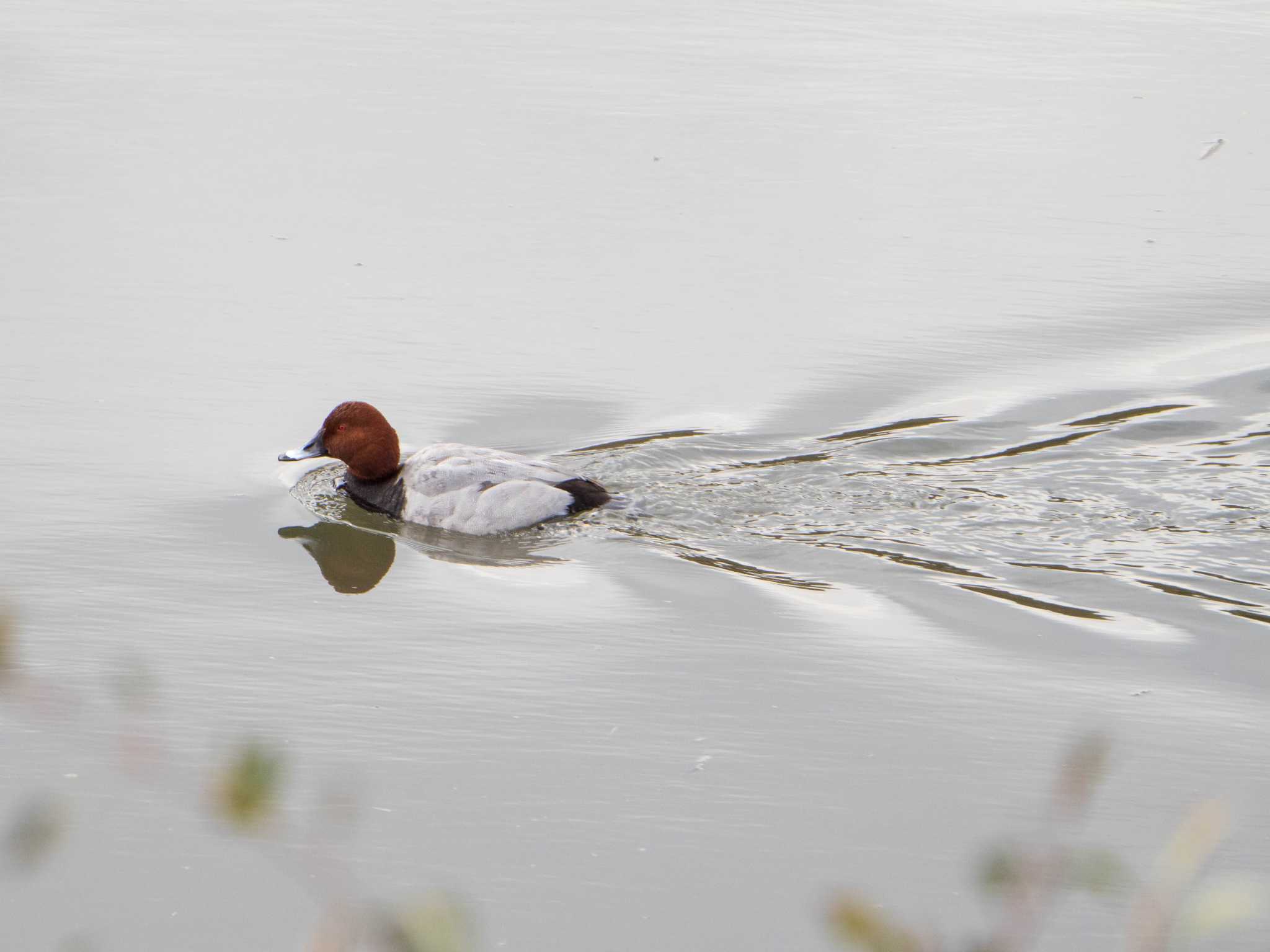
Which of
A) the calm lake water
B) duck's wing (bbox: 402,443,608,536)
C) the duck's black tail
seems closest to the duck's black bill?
the calm lake water

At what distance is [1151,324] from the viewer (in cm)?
858

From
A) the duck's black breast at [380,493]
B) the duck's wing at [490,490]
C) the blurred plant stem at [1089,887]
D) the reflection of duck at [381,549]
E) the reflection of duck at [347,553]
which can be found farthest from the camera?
the duck's black breast at [380,493]

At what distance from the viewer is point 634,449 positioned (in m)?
7.25

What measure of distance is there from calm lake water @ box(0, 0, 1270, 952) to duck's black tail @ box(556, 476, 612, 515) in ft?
0.59

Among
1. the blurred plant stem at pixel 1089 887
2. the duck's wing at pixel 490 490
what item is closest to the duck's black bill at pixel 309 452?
the duck's wing at pixel 490 490

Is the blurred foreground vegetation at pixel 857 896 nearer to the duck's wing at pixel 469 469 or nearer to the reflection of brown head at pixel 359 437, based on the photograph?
the duck's wing at pixel 469 469

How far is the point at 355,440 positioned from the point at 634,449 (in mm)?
1264

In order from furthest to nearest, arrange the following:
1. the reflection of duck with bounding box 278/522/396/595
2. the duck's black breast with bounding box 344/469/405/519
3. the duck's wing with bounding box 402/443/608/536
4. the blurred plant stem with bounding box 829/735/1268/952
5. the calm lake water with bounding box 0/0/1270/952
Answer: the duck's black breast with bounding box 344/469/405/519 < the duck's wing with bounding box 402/443/608/536 < the reflection of duck with bounding box 278/522/396/595 < the calm lake water with bounding box 0/0/1270/952 < the blurred plant stem with bounding box 829/735/1268/952

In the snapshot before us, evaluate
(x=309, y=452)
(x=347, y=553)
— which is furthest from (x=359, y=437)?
(x=347, y=553)

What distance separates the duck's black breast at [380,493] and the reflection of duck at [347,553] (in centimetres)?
20

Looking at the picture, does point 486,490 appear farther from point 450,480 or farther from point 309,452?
point 309,452

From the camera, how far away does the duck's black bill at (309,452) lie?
22.7 ft

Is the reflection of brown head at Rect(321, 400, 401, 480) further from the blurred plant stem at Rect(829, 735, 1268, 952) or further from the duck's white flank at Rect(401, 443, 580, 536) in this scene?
the blurred plant stem at Rect(829, 735, 1268, 952)

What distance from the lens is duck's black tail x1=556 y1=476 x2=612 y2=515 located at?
22.2ft
